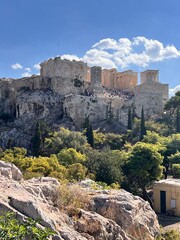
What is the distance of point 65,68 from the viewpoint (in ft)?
170

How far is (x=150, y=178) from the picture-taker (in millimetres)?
22281

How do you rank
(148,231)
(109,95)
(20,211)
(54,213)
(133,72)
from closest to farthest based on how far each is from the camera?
(20,211) → (54,213) → (148,231) → (109,95) → (133,72)

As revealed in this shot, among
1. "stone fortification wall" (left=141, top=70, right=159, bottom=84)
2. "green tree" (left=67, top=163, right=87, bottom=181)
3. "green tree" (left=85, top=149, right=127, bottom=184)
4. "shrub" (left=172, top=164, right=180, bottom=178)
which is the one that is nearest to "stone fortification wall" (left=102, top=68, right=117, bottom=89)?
"stone fortification wall" (left=141, top=70, right=159, bottom=84)

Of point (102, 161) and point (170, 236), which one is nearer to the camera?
point (170, 236)

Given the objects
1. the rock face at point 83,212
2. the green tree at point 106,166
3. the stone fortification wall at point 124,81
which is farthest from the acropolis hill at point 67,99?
the rock face at point 83,212

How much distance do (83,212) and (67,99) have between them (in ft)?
130

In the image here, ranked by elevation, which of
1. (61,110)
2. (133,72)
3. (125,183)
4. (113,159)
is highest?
(133,72)

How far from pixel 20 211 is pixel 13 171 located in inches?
111

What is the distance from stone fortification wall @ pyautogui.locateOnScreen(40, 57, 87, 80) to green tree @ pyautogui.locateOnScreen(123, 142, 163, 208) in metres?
30.6

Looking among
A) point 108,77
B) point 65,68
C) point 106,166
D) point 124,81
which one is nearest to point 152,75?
point 124,81

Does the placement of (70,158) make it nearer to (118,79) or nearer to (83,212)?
(83,212)

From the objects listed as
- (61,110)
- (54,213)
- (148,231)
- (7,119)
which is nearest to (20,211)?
(54,213)

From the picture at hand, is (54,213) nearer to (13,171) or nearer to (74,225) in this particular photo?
(74,225)

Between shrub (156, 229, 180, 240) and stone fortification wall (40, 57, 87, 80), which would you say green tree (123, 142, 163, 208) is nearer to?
shrub (156, 229, 180, 240)
